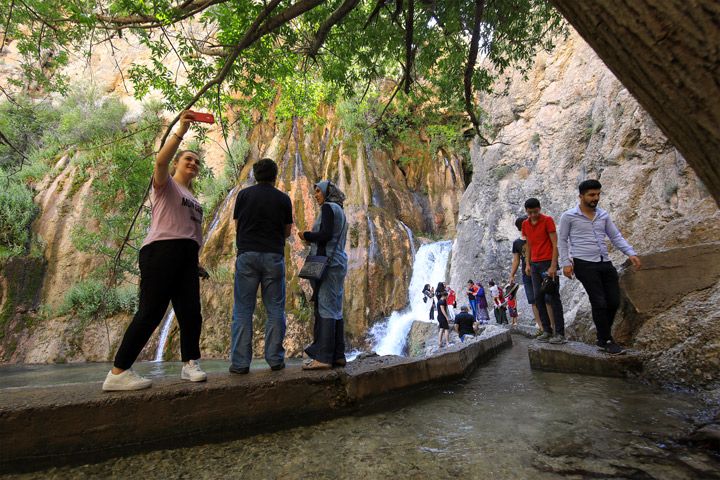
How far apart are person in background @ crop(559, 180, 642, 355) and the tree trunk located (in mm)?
3015

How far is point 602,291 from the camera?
12.5 ft

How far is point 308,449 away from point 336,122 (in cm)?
1900

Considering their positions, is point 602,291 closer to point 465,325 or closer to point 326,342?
point 326,342

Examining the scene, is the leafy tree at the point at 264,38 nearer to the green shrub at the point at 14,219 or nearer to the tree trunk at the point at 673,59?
the tree trunk at the point at 673,59

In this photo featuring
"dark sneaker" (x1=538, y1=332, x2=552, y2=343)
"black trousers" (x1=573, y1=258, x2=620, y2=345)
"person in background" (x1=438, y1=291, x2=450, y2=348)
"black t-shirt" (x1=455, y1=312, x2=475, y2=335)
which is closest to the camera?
"black trousers" (x1=573, y1=258, x2=620, y2=345)

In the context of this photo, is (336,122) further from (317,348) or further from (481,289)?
(317,348)

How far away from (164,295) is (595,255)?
405 cm

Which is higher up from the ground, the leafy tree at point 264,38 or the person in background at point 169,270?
the leafy tree at point 264,38

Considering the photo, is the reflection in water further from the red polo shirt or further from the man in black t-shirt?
the red polo shirt

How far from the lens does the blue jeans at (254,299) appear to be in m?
2.90

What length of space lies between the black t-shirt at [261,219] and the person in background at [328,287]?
0.24m

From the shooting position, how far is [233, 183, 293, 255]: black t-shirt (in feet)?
9.77

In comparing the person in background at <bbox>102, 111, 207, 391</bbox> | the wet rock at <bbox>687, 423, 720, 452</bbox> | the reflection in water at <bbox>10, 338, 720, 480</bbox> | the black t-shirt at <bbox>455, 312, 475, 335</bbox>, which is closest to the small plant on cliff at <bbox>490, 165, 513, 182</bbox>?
the black t-shirt at <bbox>455, 312, 475, 335</bbox>

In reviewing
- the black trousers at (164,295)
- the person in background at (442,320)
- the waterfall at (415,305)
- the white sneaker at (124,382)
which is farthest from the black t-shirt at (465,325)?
the white sneaker at (124,382)
